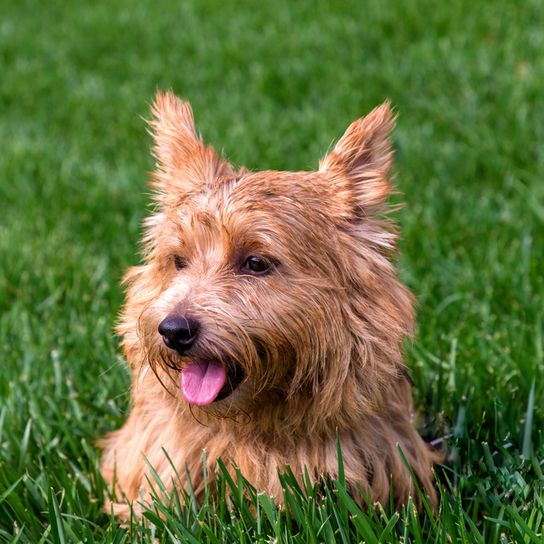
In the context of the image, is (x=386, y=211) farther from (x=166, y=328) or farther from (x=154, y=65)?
(x=154, y=65)

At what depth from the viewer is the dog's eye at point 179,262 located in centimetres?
273

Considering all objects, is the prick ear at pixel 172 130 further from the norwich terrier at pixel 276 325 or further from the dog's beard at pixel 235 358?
the dog's beard at pixel 235 358

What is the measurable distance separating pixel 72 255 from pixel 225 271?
263cm

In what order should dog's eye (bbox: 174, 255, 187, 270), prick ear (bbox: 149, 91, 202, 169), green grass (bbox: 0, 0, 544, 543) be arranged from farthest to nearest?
prick ear (bbox: 149, 91, 202, 169), green grass (bbox: 0, 0, 544, 543), dog's eye (bbox: 174, 255, 187, 270)

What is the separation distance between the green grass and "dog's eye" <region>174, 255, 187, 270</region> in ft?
2.14

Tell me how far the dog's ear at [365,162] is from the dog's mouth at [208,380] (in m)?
0.62

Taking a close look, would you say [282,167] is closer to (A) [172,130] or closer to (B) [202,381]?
(A) [172,130]

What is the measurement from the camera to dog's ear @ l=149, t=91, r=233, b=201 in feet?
9.43

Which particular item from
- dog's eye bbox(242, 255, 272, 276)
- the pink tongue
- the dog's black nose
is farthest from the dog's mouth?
dog's eye bbox(242, 255, 272, 276)

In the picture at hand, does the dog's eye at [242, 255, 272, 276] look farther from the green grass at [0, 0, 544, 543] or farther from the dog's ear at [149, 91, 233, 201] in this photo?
the green grass at [0, 0, 544, 543]

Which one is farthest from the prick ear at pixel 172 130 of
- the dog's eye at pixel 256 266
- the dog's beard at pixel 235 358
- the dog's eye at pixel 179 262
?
the dog's beard at pixel 235 358

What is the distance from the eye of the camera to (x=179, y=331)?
Result: 7.97 ft

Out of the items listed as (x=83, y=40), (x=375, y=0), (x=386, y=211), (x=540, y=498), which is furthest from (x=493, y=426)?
(x=83, y=40)

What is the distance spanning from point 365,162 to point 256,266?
519 millimetres
